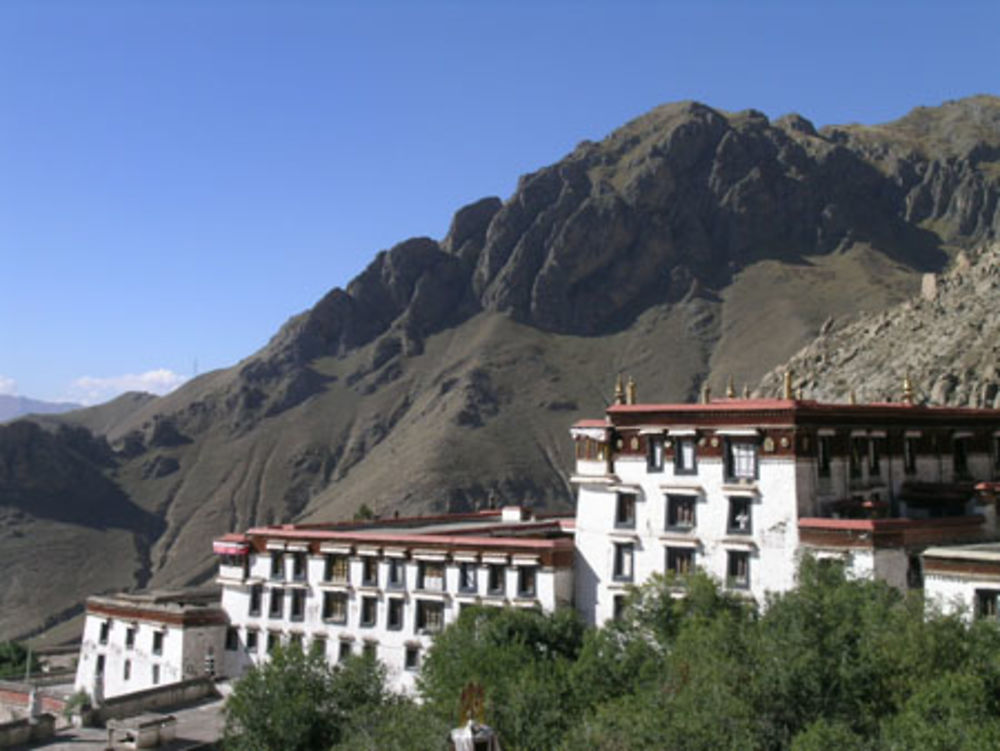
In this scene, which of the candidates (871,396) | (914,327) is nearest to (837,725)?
(871,396)

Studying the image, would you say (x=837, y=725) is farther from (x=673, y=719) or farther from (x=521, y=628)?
(x=521, y=628)

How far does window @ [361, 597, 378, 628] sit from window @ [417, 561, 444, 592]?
305 centimetres

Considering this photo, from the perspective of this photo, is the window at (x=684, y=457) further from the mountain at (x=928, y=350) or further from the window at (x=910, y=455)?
the mountain at (x=928, y=350)

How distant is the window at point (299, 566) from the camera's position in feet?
179

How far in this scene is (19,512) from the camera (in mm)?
176000

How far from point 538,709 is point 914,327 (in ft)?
303

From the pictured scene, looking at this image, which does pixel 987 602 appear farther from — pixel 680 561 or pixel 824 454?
pixel 680 561

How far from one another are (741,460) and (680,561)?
524cm

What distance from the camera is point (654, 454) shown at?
4606 cm

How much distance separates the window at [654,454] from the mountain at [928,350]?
47.7m

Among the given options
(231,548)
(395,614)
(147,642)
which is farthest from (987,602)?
(147,642)

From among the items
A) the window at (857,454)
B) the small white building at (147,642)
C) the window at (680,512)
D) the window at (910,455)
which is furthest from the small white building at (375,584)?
the window at (910,455)

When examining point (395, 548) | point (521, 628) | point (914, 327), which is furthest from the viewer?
point (914, 327)

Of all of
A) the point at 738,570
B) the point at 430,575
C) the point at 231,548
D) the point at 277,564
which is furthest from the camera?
the point at 231,548
